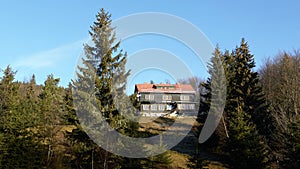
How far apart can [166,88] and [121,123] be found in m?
35.8

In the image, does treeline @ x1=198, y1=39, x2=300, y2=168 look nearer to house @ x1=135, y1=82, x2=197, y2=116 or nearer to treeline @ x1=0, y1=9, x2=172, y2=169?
treeline @ x1=0, y1=9, x2=172, y2=169

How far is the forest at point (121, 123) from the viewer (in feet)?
67.8

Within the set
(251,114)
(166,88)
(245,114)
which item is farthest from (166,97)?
(245,114)

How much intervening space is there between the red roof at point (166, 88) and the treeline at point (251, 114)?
17942mm

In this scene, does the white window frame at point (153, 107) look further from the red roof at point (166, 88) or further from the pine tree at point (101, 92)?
the pine tree at point (101, 92)

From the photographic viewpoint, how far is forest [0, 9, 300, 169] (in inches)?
814

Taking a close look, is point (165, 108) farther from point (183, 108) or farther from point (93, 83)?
point (93, 83)

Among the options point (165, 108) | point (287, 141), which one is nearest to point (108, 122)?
point (287, 141)

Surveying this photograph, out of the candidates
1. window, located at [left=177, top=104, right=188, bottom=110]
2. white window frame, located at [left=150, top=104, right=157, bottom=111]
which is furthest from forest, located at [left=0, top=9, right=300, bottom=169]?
window, located at [left=177, top=104, right=188, bottom=110]

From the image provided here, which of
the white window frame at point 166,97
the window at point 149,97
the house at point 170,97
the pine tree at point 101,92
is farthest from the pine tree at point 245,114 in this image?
the window at point 149,97

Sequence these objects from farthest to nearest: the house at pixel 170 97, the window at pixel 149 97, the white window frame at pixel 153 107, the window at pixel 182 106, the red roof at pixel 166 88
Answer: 1. the red roof at pixel 166 88
2. the window at pixel 182 106
3. the window at pixel 149 97
4. the house at pixel 170 97
5. the white window frame at pixel 153 107

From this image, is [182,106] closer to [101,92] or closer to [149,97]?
[149,97]

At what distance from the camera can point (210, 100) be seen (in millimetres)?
29828

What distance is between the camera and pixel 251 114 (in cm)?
2864
